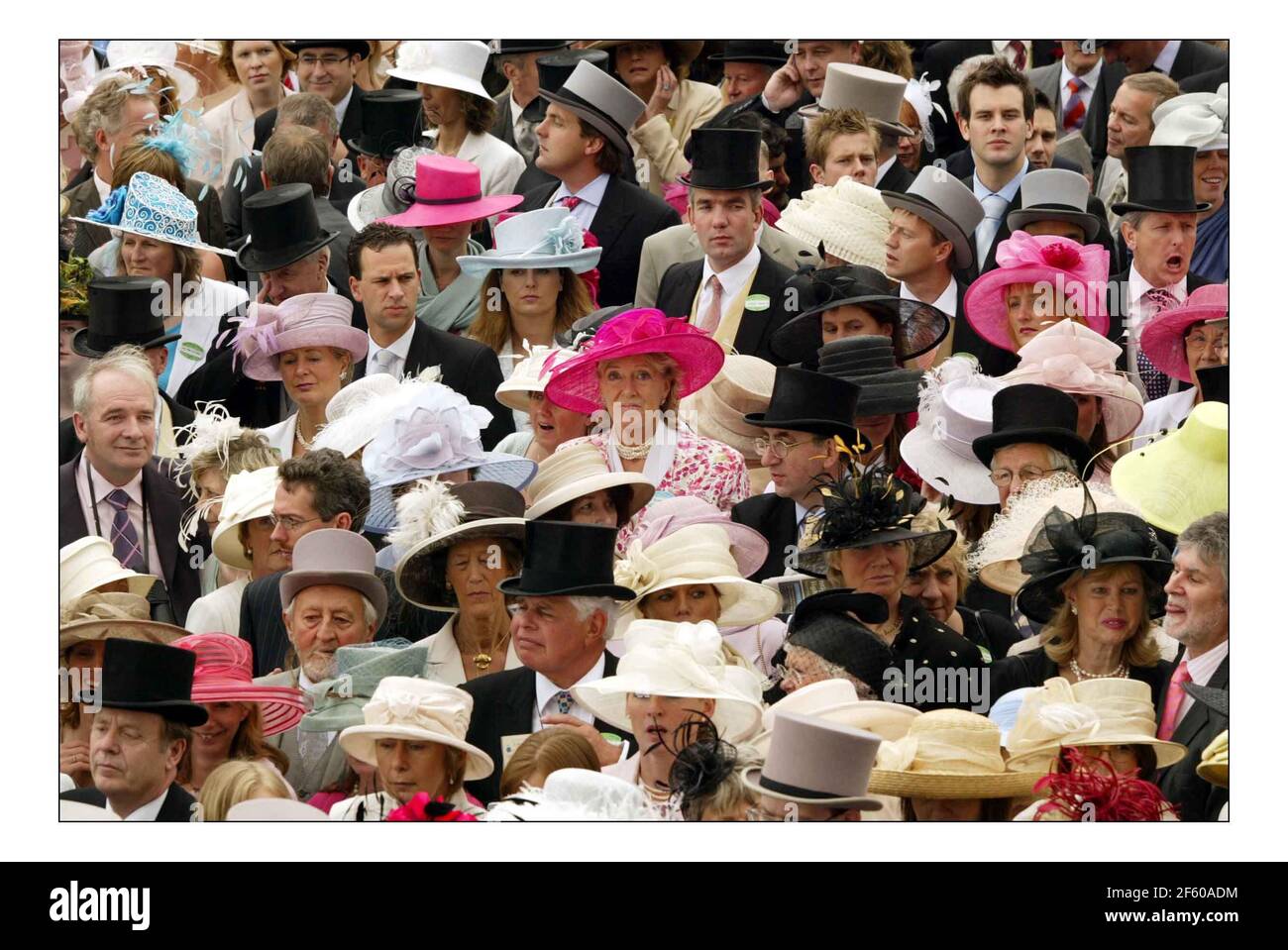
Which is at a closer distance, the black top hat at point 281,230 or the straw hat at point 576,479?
the straw hat at point 576,479

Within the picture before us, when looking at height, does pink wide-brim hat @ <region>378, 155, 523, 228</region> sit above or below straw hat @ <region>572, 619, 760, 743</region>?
above

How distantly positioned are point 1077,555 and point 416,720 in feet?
10.2

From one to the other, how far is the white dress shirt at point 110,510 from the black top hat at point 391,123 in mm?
2543

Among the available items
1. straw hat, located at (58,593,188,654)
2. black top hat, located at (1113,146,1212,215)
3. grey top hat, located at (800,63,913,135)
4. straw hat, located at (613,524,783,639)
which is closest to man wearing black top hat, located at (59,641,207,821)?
straw hat, located at (58,593,188,654)

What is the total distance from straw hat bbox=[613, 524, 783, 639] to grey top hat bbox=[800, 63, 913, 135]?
3.02 meters

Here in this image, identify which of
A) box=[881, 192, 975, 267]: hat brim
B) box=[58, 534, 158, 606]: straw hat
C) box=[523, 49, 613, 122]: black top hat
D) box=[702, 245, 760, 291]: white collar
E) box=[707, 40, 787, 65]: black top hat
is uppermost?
box=[707, 40, 787, 65]: black top hat

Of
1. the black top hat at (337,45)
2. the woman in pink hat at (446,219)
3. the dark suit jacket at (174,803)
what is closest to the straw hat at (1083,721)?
the dark suit jacket at (174,803)

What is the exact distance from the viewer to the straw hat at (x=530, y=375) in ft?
54.6

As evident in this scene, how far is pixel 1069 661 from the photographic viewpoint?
1562 centimetres

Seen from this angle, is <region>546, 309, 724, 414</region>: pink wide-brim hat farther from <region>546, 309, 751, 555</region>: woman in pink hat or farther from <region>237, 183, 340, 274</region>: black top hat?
<region>237, 183, 340, 274</region>: black top hat

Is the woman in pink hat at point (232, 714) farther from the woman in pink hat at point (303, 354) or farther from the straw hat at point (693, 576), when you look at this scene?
the woman in pink hat at point (303, 354)

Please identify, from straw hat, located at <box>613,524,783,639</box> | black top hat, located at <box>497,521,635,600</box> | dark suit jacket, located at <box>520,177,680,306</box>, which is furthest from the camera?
dark suit jacket, located at <box>520,177,680,306</box>

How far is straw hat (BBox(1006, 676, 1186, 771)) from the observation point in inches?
594

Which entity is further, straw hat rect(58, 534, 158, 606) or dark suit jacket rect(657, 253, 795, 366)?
dark suit jacket rect(657, 253, 795, 366)
